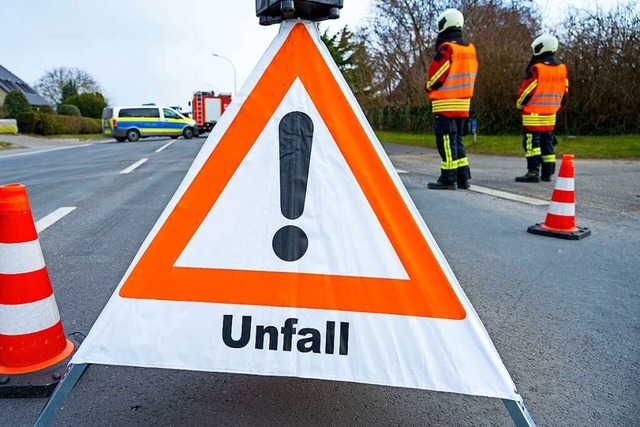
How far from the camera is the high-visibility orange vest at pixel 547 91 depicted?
8586mm

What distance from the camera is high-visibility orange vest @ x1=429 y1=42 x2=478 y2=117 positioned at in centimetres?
748

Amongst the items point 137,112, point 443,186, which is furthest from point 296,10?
point 137,112

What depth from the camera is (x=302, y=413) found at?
2.20 metres

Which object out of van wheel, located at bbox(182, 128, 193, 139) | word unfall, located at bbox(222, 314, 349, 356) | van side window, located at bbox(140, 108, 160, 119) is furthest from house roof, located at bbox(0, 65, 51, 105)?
word unfall, located at bbox(222, 314, 349, 356)

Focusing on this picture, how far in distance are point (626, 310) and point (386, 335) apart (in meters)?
2.29

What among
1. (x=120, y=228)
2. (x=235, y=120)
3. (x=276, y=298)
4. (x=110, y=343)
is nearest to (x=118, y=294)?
(x=110, y=343)

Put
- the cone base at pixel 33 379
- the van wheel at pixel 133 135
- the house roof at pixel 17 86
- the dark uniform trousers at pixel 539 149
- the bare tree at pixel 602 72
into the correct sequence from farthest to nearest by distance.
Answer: the house roof at pixel 17 86
the van wheel at pixel 133 135
the bare tree at pixel 602 72
the dark uniform trousers at pixel 539 149
the cone base at pixel 33 379

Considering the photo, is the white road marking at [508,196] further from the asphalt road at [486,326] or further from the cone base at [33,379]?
the cone base at [33,379]

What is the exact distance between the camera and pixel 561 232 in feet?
17.0

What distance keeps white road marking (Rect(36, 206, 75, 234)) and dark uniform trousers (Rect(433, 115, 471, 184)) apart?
5328 millimetres

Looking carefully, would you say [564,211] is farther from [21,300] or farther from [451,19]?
[21,300]

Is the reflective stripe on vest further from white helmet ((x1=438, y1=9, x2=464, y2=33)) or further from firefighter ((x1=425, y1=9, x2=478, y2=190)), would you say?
white helmet ((x1=438, y1=9, x2=464, y2=33))

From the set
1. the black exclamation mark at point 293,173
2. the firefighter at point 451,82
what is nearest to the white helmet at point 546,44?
the firefighter at point 451,82

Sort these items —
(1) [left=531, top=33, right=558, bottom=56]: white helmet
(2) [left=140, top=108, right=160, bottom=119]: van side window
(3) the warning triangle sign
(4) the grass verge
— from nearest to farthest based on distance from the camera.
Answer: (3) the warning triangle sign → (1) [left=531, top=33, right=558, bottom=56]: white helmet → (4) the grass verge → (2) [left=140, top=108, right=160, bottom=119]: van side window
